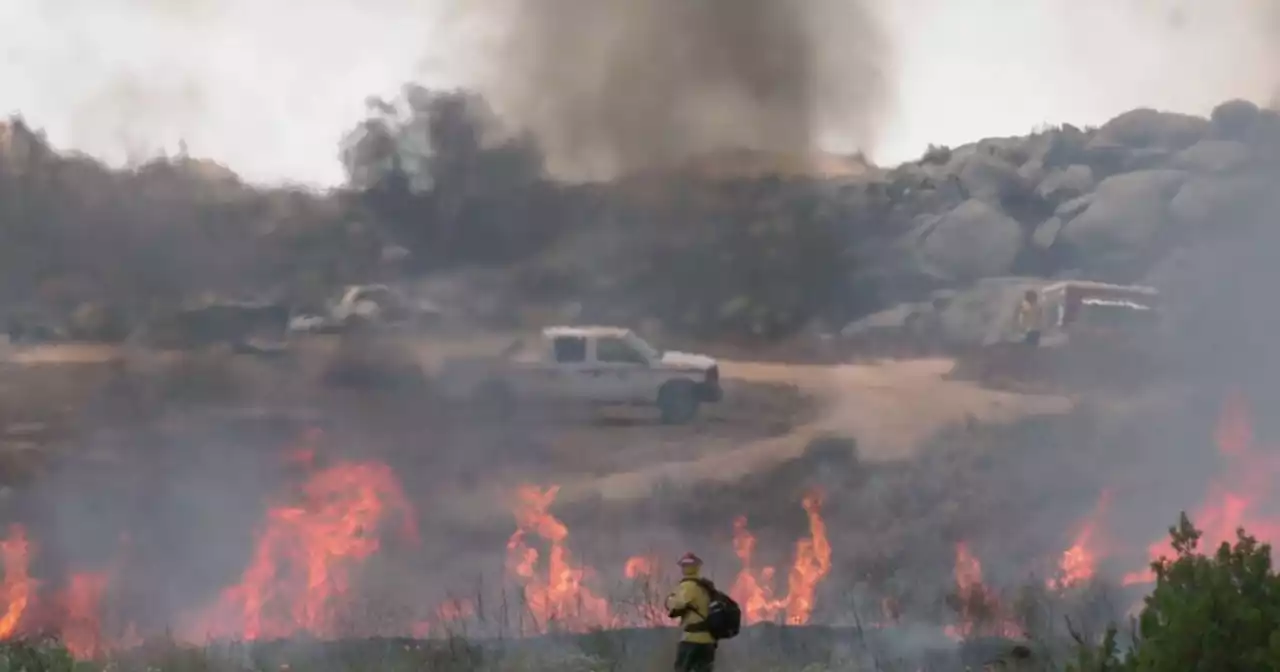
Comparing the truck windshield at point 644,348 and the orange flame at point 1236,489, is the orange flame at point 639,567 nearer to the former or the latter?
the truck windshield at point 644,348

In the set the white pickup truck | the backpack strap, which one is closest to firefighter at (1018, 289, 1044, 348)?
the white pickup truck

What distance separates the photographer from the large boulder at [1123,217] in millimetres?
9781

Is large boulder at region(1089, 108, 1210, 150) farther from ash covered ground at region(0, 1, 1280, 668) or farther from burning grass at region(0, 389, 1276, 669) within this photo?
burning grass at region(0, 389, 1276, 669)

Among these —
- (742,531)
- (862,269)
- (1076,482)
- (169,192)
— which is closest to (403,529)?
(742,531)

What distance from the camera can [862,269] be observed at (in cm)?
975

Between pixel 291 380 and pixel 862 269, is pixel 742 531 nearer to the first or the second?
pixel 862 269

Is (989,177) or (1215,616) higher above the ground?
(989,177)

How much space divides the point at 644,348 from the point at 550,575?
2.16m

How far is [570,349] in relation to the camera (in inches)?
375

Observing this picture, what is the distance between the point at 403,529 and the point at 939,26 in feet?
21.8

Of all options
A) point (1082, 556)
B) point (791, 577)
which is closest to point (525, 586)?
point (791, 577)

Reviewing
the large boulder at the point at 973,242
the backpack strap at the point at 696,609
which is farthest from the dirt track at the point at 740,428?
the backpack strap at the point at 696,609

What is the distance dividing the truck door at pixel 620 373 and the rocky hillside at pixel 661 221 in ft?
0.94

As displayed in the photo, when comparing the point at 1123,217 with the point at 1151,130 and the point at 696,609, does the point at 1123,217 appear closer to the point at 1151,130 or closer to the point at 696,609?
the point at 1151,130
